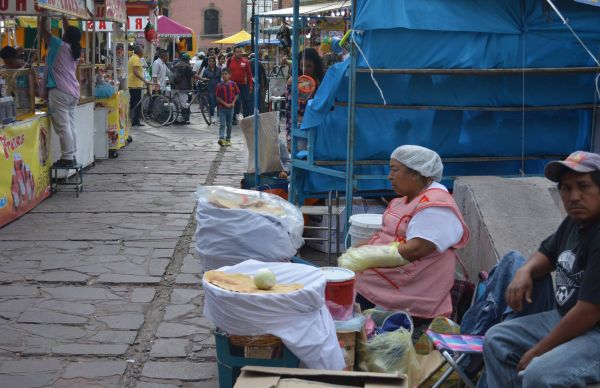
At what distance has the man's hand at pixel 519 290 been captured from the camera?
368cm

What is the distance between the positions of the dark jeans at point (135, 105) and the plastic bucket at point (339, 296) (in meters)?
15.2

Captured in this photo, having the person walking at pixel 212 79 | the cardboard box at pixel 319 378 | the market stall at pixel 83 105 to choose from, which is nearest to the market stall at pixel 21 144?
the market stall at pixel 83 105

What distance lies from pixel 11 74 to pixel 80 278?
3938 millimetres

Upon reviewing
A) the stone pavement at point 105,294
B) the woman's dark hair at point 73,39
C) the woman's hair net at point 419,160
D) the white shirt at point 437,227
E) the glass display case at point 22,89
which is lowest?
the stone pavement at point 105,294

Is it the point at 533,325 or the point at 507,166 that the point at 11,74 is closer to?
the point at 507,166

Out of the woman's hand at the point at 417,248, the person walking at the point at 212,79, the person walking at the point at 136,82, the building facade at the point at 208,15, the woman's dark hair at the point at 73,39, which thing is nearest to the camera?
the woman's hand at the point at 417,248

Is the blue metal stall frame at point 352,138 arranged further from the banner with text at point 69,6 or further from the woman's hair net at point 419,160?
the banner with text at point 69,6

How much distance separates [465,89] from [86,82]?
7982mm

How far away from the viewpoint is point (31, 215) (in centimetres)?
902

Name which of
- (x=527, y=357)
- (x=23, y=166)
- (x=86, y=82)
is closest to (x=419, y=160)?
(x=527, y=357)

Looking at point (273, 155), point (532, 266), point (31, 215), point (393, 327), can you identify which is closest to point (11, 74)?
point (31, 215)

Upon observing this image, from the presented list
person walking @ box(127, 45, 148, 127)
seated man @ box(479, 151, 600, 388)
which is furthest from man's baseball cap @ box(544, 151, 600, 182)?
person walking @ box(127, 45, 148, 127)

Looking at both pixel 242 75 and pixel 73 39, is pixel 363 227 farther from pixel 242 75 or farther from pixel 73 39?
pixel 242 75

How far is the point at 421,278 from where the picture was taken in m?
4.63
